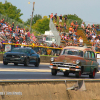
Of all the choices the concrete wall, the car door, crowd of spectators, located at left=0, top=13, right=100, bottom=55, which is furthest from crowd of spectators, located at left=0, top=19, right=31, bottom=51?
the concrete wall

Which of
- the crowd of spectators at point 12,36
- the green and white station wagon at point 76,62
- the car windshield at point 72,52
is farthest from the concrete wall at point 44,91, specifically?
the crowd of spectators at point 12,36

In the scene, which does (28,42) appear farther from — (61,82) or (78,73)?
(61,82)

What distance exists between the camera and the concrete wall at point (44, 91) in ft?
22.5

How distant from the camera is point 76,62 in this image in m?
14.7

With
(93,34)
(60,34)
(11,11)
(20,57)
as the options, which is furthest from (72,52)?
(11,11)

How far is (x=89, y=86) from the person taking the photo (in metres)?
8.68

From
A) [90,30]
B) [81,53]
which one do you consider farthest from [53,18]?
[81,53]

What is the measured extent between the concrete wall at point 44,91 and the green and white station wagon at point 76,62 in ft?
19.5

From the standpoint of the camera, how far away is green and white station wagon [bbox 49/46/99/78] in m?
14.7

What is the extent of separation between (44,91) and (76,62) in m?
7.33

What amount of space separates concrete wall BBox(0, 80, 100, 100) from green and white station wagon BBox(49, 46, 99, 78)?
5.95 meters

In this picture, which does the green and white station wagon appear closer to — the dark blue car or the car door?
the car door

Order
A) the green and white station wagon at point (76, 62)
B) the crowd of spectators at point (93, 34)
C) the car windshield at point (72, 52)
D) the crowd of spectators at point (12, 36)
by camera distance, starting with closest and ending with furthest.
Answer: the green and white station wagon at point (76, 62)
the car windshield at point (72, 52)
the crowd of spectators at point (12, 36)
the crowd of spectators at point (93, 34)

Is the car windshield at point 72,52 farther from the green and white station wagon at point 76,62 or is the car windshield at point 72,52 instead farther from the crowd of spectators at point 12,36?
the crowd of spectators at point 12,36
